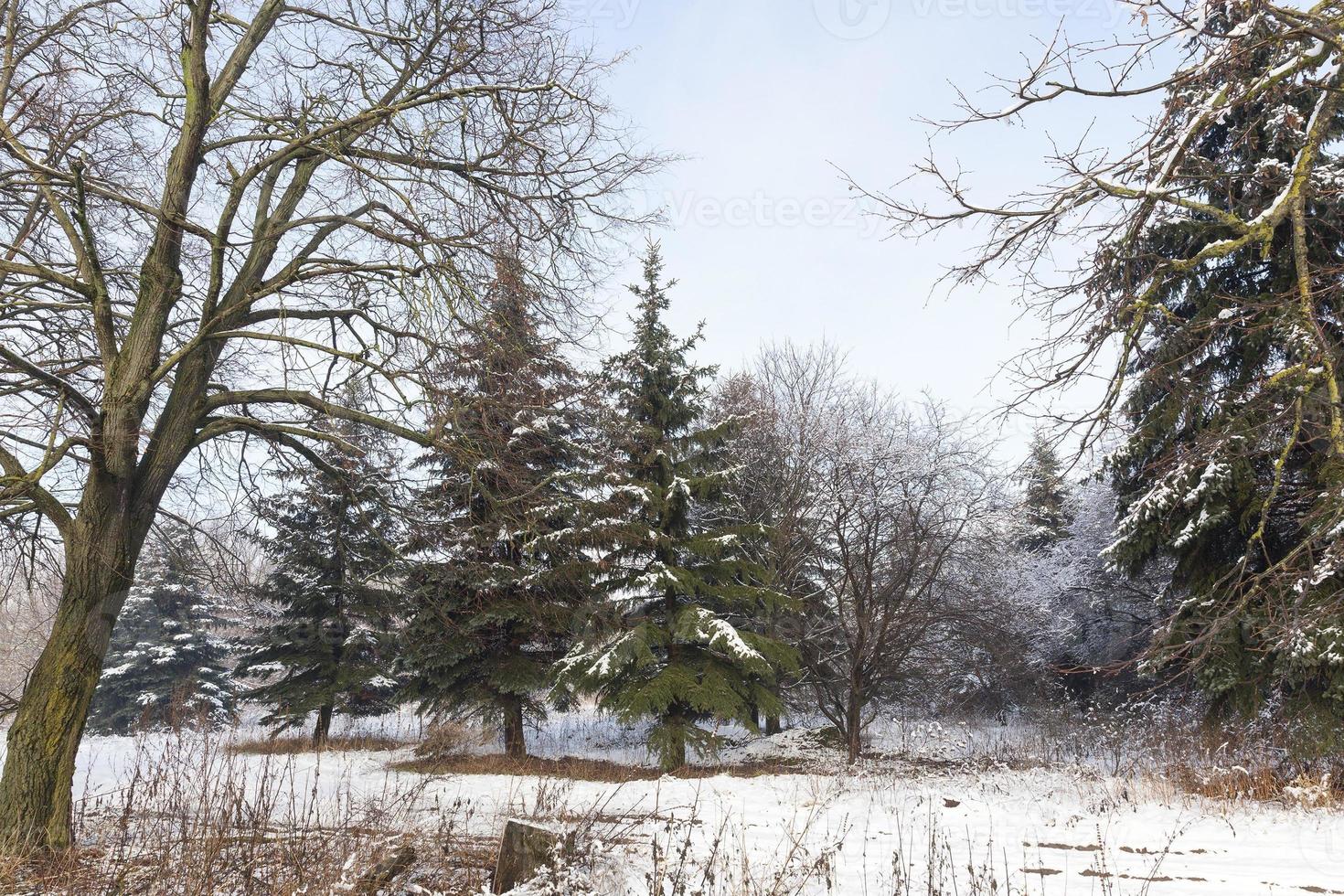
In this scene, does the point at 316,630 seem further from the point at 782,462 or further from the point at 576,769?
the point at 782,462

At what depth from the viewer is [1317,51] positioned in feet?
10.9

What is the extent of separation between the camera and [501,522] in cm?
648

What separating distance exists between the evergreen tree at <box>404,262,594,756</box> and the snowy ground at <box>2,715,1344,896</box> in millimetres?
2058

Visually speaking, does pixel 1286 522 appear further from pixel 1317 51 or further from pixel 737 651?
pixel 1317 51

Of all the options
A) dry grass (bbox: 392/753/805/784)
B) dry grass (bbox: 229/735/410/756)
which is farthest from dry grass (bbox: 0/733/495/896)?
dry grass (bbox: 229/735/410/756)

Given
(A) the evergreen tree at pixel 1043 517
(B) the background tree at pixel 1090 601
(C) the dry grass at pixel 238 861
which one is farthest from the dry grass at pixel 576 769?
(A) the evergreen tree at pixel 1043 517

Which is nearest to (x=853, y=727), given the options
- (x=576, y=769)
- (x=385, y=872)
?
(x=576, y=769)

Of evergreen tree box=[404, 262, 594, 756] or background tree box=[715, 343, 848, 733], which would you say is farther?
background tree box=[715, 343, 848, 733]

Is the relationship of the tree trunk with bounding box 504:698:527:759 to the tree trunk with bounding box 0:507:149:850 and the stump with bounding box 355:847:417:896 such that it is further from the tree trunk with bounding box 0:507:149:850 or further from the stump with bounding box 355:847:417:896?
the stump with bounding box 355:847:417:896

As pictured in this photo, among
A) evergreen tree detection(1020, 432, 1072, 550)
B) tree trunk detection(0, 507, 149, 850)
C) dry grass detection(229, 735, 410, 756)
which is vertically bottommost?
dry grass detection(229, 735, 410, 756)

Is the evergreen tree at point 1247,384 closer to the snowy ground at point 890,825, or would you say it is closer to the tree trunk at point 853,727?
the snowy ground at point 890,825

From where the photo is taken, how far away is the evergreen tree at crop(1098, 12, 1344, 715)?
3.49 m

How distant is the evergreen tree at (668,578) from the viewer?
484 inches

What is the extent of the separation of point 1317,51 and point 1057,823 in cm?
630
